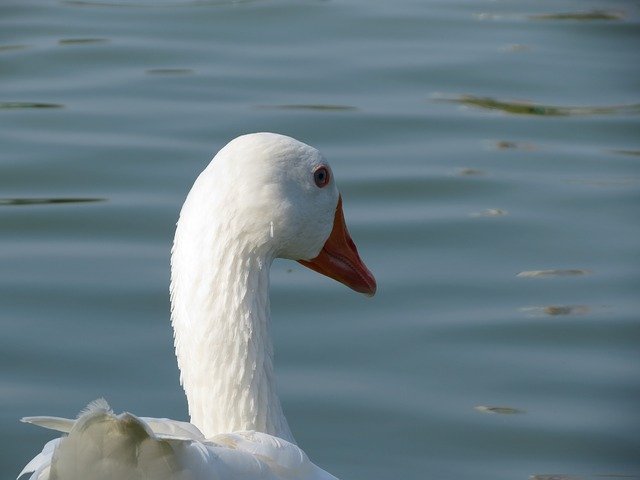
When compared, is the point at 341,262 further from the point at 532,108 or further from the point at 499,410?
the point at 532,108

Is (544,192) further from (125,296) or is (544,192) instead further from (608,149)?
(125,296)

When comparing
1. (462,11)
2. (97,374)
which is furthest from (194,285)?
(462,11)

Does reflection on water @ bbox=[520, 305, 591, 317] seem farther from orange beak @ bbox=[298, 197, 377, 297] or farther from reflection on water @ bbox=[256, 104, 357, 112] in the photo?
reflection on water @ bbox=[256, 104, 357, 112]

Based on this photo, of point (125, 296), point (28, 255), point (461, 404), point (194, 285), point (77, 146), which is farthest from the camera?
point (77, 146)

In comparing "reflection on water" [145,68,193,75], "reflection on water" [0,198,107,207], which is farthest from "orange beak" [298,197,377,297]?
"reflection on water" [145,68,193,75]

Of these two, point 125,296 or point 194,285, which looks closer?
point 194,285

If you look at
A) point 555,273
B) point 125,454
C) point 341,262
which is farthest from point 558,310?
point 125,454

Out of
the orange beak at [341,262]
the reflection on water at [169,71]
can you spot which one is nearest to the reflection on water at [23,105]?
the reflection on water at [169,71]

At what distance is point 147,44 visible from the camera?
11.3 metres

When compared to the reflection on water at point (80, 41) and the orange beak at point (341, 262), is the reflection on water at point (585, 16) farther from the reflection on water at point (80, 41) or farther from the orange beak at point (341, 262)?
the orange beak at point (341, 262)

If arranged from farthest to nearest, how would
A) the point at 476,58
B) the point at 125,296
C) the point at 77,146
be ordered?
the point at 476,58
the point at 77,146
the point at 125,296

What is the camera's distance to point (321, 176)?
5.14 meters

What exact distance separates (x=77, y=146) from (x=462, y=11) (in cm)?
418

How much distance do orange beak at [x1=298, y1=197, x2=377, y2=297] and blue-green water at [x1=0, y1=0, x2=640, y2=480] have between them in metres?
0.97
